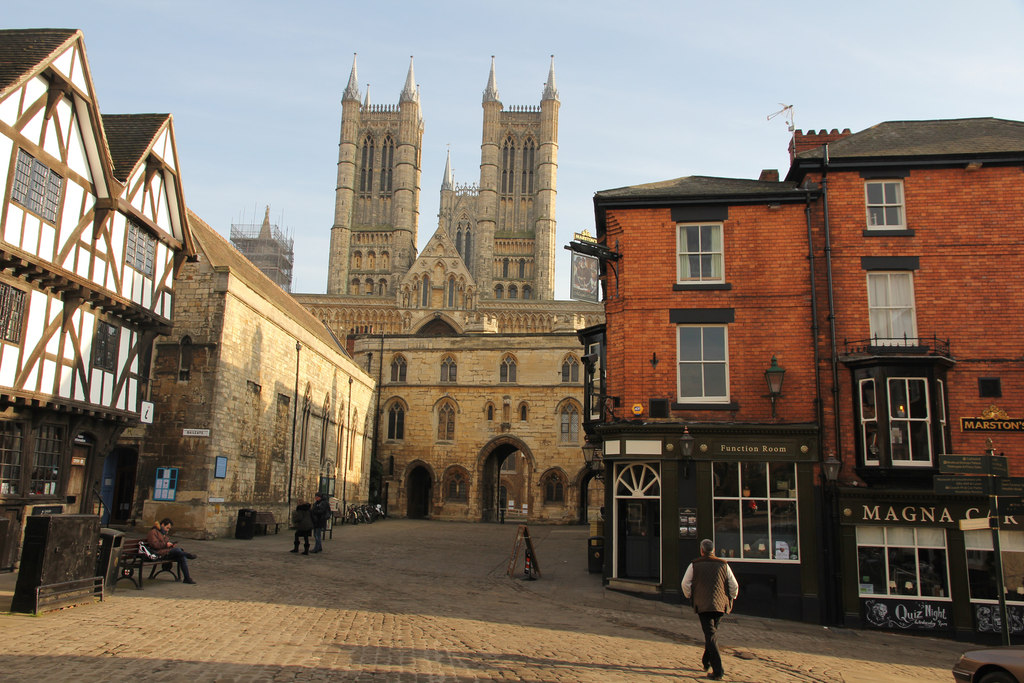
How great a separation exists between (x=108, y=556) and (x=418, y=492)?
33.9 m

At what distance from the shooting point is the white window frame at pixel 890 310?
16.0 metres

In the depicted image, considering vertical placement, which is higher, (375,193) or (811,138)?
(375,193)

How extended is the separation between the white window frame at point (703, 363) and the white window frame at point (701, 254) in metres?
1.05

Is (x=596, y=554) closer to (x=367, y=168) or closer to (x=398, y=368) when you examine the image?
(x=398, y=368)

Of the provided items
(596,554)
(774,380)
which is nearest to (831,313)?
(774,380)

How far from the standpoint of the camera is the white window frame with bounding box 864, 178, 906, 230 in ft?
54.1

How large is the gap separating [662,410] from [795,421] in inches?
104

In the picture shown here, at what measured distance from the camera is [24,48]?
50.3 feet

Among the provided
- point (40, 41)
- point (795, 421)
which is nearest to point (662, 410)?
point (795, 421)

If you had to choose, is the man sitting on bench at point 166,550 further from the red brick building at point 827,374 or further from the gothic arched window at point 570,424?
the gothic arched window at point 570,424

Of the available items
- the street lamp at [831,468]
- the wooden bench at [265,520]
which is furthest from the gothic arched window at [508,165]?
the street lamp at [831,468]

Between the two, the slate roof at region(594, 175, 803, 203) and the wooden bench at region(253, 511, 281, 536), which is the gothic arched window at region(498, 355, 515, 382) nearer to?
the wooden bench at region(253, 511, 281, 536)

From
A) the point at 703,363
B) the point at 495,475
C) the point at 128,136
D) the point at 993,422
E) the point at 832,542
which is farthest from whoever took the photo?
the point at 495,475

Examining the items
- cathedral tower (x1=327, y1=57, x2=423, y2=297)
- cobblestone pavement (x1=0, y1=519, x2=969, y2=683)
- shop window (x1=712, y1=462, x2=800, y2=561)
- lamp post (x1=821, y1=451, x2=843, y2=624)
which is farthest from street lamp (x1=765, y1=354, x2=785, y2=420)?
cathedral tower (x1=327, y1=57, x2=423, y2=297)
